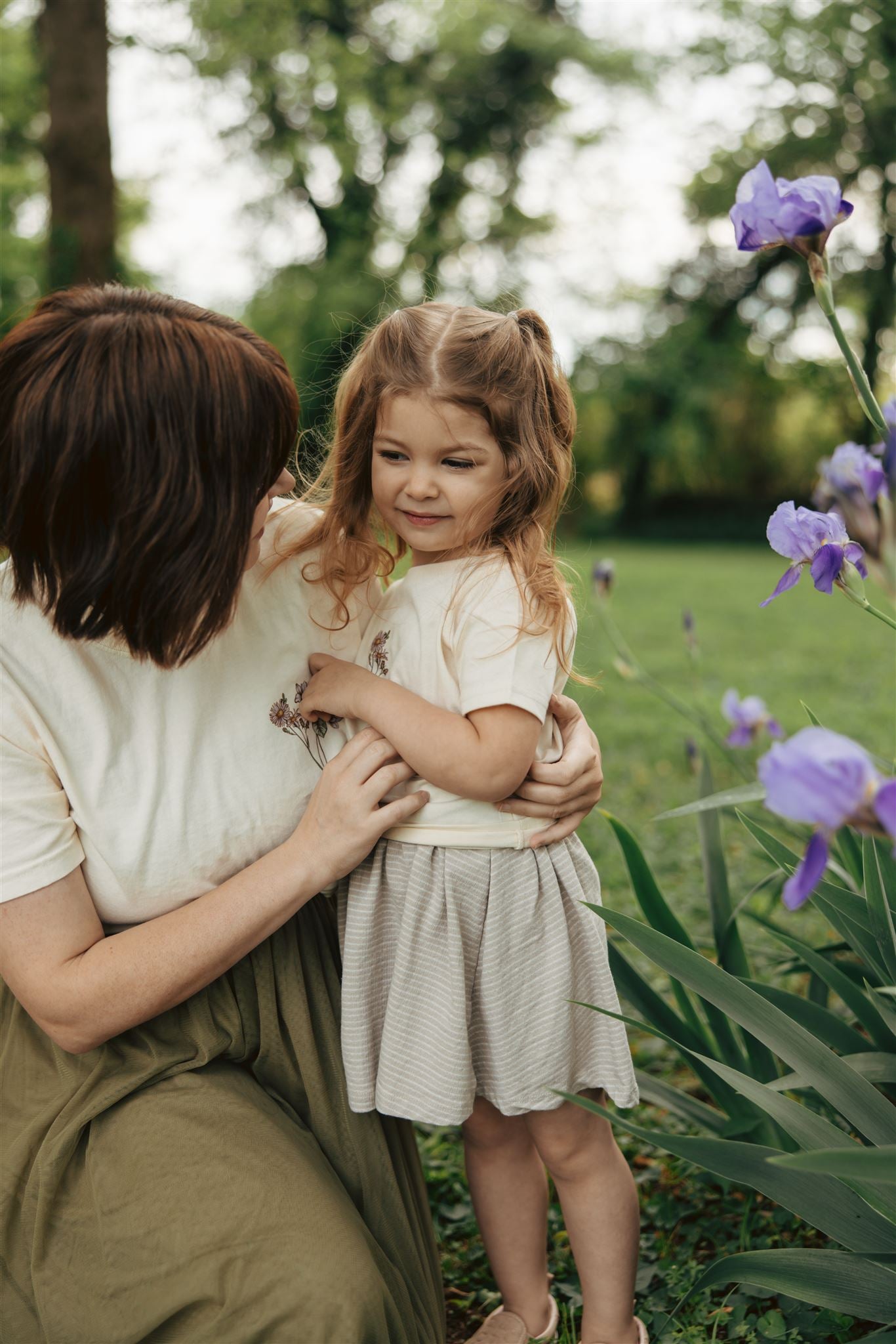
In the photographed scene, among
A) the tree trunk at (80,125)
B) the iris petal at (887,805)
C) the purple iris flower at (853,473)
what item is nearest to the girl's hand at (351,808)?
the purple iris flower at (853,473)

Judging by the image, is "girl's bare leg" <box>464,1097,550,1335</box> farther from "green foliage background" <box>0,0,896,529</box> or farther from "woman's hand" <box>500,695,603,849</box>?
"green foliage background" <box>0,0,896,529</box>

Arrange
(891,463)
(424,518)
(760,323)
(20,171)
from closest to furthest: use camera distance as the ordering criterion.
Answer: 1. (891,463)
2. (424,518)
3. (20,171)
4. (760,323)

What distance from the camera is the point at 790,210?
1170 mm

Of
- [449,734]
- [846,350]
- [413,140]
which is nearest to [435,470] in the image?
[449,734]

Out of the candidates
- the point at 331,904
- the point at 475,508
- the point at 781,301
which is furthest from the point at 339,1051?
the point at 781,301

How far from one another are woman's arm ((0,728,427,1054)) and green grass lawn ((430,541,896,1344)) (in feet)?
1.69

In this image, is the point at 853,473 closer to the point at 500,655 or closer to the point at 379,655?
the point at 500,655

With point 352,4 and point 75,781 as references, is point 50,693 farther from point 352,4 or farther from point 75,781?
point 352,4

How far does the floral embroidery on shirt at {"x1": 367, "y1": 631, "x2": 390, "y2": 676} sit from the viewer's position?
5.68 ft

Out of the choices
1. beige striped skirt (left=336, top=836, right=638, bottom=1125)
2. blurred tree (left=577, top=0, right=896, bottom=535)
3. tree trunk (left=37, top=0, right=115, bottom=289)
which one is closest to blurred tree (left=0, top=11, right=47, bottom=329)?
tree trunk (left=37, top=0, right=115, bottom=289)

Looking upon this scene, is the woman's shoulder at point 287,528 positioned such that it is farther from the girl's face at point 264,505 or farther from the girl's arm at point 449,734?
the girl's arm at point 449,734

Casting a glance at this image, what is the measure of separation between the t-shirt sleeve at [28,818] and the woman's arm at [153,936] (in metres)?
0.02

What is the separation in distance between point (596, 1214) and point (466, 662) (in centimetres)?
84

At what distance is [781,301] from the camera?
79.8 ft
